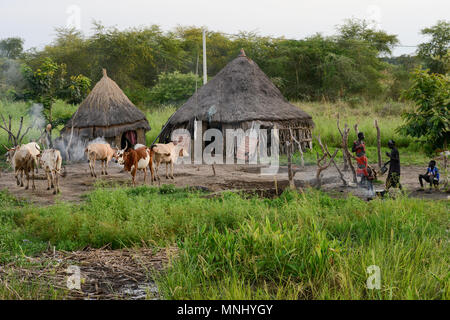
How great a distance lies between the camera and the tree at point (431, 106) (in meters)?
8.34

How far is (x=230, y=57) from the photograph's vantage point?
30.8m

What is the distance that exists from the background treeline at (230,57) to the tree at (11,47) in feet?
0.21

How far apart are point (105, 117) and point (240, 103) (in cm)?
455

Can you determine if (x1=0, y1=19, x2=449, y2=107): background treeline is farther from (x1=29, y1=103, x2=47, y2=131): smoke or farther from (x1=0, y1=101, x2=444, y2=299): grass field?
(x1=0, y1=101, x2=444, y2=299): grass field

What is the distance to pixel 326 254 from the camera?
11.7 ft

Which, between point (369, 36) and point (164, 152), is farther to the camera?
point (369, 36)

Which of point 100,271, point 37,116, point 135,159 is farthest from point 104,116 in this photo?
point 100,271

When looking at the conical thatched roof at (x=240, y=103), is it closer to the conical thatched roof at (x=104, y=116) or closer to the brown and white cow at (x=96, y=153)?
the conical thatched roof at (x=104, y=116)

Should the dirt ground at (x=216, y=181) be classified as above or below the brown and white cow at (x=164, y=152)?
below

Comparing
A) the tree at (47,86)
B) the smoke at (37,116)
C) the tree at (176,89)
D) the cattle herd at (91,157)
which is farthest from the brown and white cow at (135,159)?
the tree at (176,89)

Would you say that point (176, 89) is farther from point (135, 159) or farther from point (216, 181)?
point (135, 159)

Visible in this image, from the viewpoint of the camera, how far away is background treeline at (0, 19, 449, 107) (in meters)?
25.9
